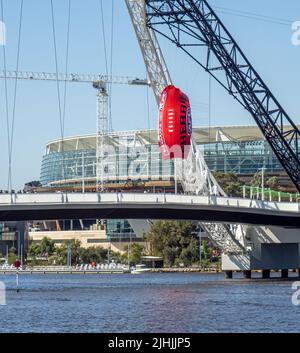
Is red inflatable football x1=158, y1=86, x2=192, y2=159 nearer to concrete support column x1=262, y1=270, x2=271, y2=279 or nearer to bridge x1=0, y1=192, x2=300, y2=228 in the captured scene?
bridge x1=0, y1=192, x2=300, y2=228

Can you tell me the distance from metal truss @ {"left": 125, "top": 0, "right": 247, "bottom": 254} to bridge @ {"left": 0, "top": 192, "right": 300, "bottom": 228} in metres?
9.77

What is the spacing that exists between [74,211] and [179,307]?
124 ft

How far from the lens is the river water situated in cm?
6662

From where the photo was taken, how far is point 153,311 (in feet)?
260

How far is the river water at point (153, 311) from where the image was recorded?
66.6 meters

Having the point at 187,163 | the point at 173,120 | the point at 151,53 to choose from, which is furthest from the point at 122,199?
the point at 187,163

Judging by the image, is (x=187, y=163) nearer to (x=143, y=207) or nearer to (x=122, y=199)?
(x=143, y=207)

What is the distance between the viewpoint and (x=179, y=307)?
83375 mm
